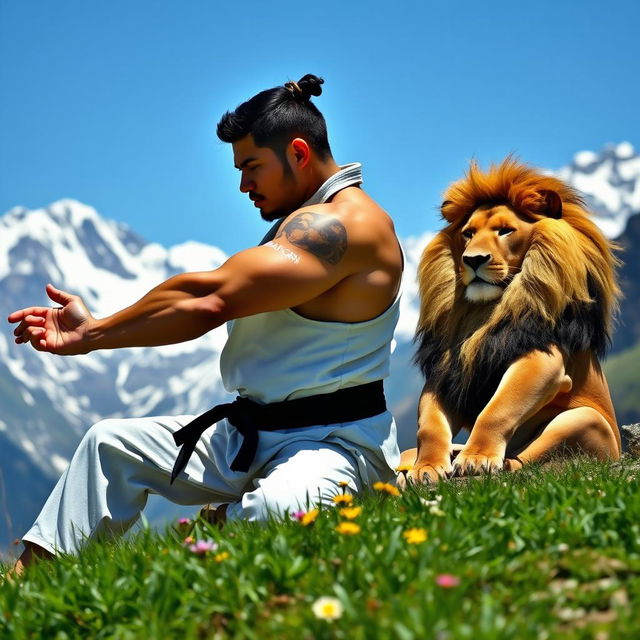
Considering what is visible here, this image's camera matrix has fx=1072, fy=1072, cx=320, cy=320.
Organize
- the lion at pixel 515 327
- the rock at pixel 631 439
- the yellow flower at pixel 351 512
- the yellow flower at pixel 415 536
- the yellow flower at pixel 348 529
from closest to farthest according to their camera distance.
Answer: the yellow flower at pixel 415 536 → the yellow flower at pixel 348 529 → the yellow flower at pixel 351 512 → the lion at pixel 515 327 → the rock at pixel 631 439

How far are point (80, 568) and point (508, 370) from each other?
3516mm

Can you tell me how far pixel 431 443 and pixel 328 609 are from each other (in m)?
3.84

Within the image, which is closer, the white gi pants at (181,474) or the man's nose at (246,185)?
the white gi pants at (181,474)

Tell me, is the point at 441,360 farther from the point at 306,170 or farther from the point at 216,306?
the point at 216,306

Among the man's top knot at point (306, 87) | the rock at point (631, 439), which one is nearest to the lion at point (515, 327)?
the rock at point (631, 439)

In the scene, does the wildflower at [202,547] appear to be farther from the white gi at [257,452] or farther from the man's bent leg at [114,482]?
the man's bent leg at [114,482]

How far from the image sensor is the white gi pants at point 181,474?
468cm

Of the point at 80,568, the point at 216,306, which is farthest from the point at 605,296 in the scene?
the point at 80,568

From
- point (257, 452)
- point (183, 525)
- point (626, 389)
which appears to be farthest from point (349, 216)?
point (626, 389)

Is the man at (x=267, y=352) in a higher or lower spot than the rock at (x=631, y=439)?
higher

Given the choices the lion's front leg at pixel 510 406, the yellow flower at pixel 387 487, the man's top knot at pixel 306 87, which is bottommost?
the lion's front leg at pixel 510 406

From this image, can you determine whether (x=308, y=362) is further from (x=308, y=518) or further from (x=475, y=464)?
(x=475, y=464)

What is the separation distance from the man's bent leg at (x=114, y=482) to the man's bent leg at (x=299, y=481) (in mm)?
337

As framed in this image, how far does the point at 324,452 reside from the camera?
4.79 metres
